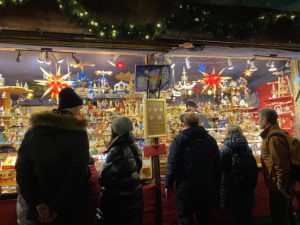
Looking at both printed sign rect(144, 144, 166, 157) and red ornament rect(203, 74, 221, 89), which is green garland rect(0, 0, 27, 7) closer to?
printed sign rect(144, 144, 166, 157)

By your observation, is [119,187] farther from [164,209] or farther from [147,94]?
[147,94]

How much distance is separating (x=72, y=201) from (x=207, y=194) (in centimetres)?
176

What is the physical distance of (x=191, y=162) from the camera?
11.0 ft

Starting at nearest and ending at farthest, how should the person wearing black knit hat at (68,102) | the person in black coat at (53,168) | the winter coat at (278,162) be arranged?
the person in black coat at (53,168)
the person wearing black knit hat at (68,102)
the winter coat at (278,162)

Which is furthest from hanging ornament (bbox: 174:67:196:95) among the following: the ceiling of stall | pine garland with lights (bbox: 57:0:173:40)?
pine garland with lights (bbox: 57:0:173:40)

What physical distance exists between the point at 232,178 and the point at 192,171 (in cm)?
69

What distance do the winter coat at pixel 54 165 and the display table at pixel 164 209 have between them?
125 centimetres

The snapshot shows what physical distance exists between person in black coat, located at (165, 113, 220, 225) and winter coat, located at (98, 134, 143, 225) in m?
0.68

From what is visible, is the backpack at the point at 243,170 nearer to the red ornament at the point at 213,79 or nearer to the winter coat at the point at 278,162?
the winter coat at the point at 278,162

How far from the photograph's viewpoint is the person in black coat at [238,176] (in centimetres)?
360

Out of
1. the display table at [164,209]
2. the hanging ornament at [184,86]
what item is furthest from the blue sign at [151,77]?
the hanging ornament at [184,86]

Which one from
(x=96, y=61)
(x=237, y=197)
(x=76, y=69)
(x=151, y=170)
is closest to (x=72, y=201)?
(x=151, y=170)

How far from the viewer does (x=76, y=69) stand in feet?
21.3

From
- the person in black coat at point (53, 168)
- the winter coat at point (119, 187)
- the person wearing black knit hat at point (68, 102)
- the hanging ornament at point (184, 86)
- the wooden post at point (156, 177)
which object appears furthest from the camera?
the hanging ornament at point (184, 86)
